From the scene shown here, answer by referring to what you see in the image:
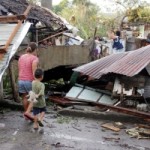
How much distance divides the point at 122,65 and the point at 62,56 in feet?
11.3

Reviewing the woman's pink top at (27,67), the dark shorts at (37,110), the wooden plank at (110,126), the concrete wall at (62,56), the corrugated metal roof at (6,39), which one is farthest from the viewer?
the concrete wall at (62,56)

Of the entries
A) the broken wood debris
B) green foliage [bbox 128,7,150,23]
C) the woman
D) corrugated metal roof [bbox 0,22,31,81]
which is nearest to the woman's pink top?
the woman

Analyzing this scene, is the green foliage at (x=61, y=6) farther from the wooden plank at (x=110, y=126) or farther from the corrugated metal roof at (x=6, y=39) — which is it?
the wooden plank at (x=110, y=126)

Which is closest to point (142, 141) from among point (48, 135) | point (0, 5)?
point (48, 135)

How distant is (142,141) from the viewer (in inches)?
300

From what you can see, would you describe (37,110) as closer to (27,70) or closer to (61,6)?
(27,70)

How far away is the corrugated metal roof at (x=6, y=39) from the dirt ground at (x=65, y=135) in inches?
53.7

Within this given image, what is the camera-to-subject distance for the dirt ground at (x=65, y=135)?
677cm

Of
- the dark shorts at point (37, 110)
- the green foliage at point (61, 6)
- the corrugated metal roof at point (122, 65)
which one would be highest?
the green foliage at point (61, 6)

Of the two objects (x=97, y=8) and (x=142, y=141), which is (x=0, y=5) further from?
(x=97, y=8)

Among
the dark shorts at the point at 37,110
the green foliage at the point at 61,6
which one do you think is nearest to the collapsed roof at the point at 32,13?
the dark shorts at the point at 37,110

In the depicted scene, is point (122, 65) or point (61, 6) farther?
point (61, 6)

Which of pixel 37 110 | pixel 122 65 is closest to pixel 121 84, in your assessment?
pixel 122 65

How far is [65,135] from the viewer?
7539 millimetres
